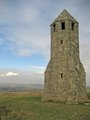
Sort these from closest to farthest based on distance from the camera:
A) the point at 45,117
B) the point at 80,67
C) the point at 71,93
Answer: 1. the point at 45,117
2. the point at 71,93
3. the point at 80,67

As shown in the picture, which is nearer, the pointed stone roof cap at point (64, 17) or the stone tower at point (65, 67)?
the stone tower at point (65, 67)

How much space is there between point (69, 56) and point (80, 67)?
116 inches

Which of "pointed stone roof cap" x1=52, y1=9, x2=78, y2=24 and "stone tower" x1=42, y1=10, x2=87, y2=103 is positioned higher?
"pointed stone roof cap" x1=52, y1=9, x2=78, y2=24

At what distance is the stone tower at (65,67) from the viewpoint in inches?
1505

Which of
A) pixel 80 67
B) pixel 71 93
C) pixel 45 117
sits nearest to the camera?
pixel 45 117

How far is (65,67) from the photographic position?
127 ft

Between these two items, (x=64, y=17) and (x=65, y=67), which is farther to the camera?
(x=64, y=17)

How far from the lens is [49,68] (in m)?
40.6

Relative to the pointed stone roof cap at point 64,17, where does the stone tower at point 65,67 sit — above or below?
below

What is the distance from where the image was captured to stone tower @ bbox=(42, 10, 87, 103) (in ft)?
125

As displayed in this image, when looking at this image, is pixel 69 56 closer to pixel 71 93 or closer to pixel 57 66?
Answer: pixel 57 66

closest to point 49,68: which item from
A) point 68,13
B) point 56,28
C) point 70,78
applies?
point 70,78

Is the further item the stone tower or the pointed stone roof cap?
the pointed stone roof cap

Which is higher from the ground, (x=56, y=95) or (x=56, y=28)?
(x=56, y=28)
